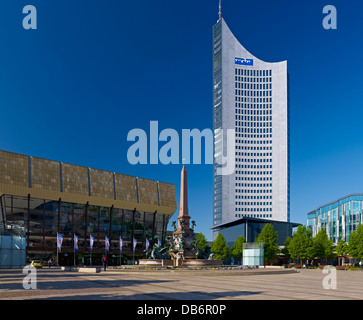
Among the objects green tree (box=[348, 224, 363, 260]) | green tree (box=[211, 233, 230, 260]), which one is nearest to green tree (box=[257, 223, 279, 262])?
green tree (box=[211, 233, 230, 260])

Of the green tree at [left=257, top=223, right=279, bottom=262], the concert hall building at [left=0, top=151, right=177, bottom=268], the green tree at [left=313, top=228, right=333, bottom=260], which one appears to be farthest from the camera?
the green tree at [left=257, top=223, right=279, bottom=262]

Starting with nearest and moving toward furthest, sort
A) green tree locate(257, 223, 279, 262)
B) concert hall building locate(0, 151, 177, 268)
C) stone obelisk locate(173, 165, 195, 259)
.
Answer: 1. stone obelisk locate(173, 165, 195, 259)
2. concert hall building locate(0, 151, 177, 268)
3. green tree locate(257, 223, 279, 262)

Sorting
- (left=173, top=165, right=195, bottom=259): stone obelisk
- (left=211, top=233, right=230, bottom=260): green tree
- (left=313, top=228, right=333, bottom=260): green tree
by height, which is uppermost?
(left=173, top=165, right=195, bottom=259): stone obelisk

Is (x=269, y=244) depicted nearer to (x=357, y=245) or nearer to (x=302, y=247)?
(x=302, y=247)

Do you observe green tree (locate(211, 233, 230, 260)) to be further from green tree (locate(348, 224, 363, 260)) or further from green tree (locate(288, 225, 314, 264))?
green tree (locate(348, 224, 363, 260))

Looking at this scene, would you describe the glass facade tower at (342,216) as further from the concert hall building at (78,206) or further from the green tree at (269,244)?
the concert hall building at (78,206)

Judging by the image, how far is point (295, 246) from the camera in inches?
3369

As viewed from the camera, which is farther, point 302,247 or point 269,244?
point 269,244

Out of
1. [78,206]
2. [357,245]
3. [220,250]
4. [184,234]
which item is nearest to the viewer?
[184,234]

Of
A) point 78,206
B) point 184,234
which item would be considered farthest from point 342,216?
point 184,234

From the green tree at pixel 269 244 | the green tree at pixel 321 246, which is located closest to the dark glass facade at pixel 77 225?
the green tree at pixel 269 244

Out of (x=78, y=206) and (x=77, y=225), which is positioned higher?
(x=78, y=206)
